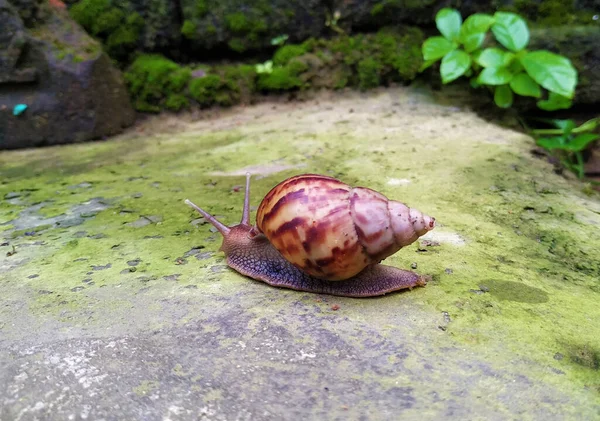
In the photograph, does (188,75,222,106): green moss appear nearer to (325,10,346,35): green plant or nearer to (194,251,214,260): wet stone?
(325,10,346,35): green plant

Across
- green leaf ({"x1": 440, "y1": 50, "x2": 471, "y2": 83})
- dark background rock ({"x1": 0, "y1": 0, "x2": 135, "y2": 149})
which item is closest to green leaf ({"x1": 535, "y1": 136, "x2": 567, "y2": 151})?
green leaf ({"x1": 440, "y1": 50, "x2": 471, "y2": 83})

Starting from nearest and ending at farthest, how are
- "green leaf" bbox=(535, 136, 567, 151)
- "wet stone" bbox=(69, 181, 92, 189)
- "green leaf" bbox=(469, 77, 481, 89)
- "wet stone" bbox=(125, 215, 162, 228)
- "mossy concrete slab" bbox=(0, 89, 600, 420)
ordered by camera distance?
1. "mossy concrete slab" bbox=(0, 89, 600, 420)
2. "wet stone" bbox=(125, 215, 162, 228)
3. "wet stone" bbox=(69, 181, 92, 189)
4. "green leaf" bbox=(535, 136, 567, 151)
5. "green leaf" bbox=(469, 77, 481, 89)

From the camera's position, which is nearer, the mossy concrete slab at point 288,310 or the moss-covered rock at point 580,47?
the mossy concrete slab at point 288,310

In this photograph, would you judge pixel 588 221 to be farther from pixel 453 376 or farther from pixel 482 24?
pixel 482 24

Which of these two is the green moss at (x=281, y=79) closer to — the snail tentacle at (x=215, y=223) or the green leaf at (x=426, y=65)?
the green leaf at (x=426, y=65)

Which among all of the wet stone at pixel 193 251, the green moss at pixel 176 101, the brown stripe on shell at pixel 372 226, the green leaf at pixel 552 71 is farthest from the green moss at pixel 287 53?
the brown stripe on shell at pixel 372 226
